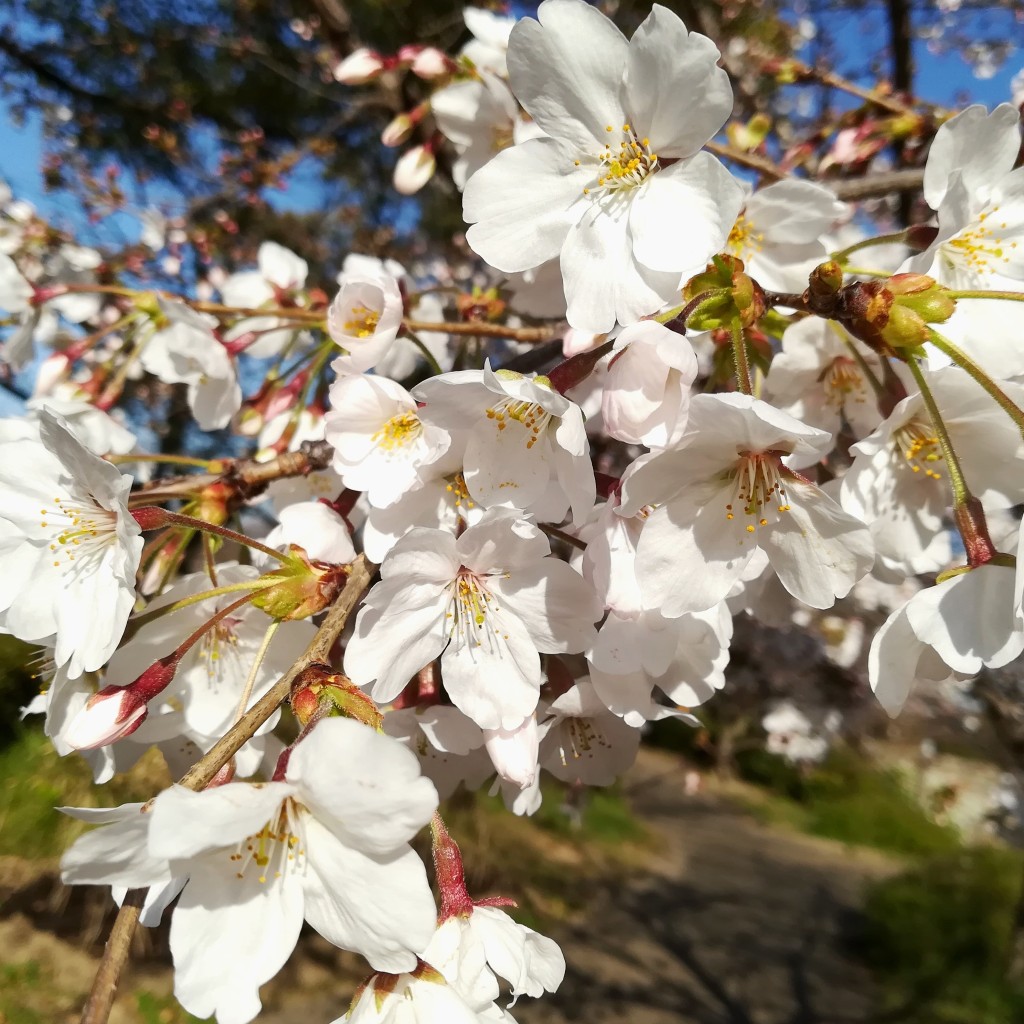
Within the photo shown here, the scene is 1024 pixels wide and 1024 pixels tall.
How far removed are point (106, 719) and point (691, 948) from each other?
7.04m

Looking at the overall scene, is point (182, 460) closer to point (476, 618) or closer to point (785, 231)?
point (476, 618)

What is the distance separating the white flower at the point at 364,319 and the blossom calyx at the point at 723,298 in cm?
46

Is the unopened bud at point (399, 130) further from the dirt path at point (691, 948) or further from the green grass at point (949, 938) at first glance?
the green grass at point (949, 938)

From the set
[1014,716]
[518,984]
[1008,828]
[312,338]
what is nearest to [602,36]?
[518,984]

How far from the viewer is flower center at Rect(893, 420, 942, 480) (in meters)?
1.00

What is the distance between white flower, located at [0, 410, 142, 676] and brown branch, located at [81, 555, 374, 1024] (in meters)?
0.21

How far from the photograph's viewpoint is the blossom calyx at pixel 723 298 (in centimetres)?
79

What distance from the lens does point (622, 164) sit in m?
0.88

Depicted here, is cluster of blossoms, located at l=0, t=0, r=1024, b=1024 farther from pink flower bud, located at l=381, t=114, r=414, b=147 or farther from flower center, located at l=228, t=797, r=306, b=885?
pink flower bud, located at l=381, t=114, r=414, b=147

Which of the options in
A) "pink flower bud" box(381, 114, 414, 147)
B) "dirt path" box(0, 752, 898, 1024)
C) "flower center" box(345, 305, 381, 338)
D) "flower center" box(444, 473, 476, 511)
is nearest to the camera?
"flower center" box(444, 473, 476, 511)

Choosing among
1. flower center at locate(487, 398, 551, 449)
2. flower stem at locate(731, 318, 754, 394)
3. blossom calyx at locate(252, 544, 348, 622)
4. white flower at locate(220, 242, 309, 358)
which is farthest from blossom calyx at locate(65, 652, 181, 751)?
white flower at locate(220, 242, 309, 358)

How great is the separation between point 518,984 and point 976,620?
603 mm

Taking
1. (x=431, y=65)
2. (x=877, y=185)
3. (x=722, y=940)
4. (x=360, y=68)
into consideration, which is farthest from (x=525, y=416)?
(x=722, y=940)

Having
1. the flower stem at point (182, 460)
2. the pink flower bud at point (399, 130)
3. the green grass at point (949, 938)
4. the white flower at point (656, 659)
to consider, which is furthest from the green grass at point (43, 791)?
the green grass at point (949, 938)
